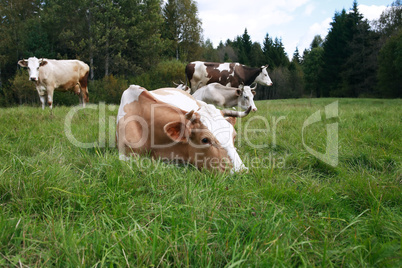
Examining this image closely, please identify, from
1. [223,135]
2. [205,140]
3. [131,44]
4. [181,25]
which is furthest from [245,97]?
[181,25]

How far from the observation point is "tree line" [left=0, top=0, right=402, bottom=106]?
84.6 ft

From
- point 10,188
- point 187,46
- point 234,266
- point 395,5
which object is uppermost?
point 395,5

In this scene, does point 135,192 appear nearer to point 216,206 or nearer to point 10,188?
point 216,206

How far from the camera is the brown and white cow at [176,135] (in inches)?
121

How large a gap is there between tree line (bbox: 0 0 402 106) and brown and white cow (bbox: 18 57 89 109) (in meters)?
14.4

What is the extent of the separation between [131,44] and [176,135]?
2743 centimetres

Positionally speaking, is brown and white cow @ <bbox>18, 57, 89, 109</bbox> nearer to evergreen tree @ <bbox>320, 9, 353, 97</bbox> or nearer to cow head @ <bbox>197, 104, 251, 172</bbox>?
cow head @ <bbox>197, 104, 251, 172</bbox>

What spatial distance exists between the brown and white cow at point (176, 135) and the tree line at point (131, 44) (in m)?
24.1

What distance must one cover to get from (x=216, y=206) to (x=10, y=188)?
1523 mm

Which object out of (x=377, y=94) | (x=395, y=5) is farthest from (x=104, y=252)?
(x=395, y=5)

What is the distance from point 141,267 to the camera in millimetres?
1309

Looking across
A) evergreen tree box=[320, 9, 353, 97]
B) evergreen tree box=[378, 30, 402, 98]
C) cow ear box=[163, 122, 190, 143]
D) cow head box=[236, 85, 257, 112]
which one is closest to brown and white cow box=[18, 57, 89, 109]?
cow head box=[236, 85, 257, 112]

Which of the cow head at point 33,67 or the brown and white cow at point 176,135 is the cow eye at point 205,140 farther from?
the cow head at point 33,67

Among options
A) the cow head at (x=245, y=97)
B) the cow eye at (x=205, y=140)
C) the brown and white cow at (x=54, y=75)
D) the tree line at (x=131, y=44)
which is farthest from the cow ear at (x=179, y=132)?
the tree line at (x=131, y=44)
